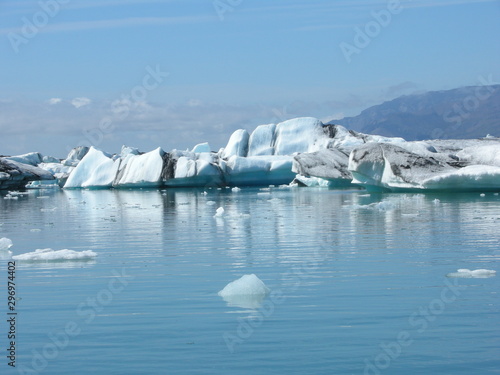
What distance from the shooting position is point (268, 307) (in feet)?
20.5

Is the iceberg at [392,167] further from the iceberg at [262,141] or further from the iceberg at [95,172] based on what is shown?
the iceberg at [95,172]

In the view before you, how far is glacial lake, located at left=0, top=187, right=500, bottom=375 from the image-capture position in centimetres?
481

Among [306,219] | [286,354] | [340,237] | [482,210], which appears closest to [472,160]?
[482,210]

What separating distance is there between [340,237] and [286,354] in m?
6.88

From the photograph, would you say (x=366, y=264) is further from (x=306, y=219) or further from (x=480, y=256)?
(x=306, y=219)

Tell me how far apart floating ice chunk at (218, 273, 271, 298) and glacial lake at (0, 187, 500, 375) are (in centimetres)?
Result: 12

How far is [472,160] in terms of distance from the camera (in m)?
24.8

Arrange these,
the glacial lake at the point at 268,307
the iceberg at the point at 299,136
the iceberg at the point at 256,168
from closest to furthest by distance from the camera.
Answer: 1. the glacial lake at the point at 268,307
2. the iceberg at the point at 256,168
3. the iceberg at the point at 299,136

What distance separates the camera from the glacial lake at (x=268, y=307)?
15.8 feet

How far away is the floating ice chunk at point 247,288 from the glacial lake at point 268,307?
0.12m

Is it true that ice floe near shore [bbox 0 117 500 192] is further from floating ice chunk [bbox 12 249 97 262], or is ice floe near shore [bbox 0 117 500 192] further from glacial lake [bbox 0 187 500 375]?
floating ice chunk [bbox 12 249 97 262]

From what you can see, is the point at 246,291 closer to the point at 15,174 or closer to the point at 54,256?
the point at 54,256

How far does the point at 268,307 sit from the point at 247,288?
0.48m

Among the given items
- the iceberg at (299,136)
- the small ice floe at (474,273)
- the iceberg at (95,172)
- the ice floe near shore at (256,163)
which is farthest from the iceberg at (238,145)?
the small ice floe at (474,273)
